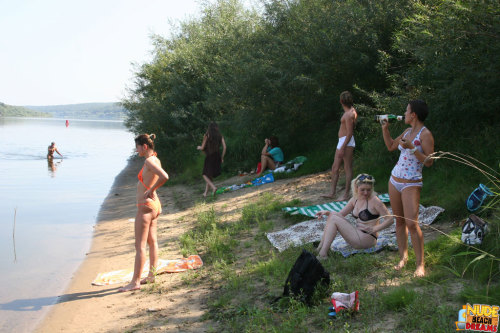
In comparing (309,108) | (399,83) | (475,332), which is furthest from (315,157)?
(475,332)

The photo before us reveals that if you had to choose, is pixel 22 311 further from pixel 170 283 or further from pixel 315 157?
pixel 315 157

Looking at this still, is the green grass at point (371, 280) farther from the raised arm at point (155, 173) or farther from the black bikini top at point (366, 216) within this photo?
the raised arm at point (155, 173)

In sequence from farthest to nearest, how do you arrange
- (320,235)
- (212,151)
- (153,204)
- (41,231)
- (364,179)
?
(212,151)
(41,231)
(320,235)
(153,204)
(364,179)

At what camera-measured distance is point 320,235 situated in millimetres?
7191

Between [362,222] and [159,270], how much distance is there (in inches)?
117

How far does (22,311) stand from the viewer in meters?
6.51

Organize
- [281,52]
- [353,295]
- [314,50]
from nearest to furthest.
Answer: [353,295] → [314,50] → [281,52]

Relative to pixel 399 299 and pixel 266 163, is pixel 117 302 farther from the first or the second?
pixel 266 163

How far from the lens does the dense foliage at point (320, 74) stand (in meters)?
7.79

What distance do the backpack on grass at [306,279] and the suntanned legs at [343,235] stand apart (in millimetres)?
1196

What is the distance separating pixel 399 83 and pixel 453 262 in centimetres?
559

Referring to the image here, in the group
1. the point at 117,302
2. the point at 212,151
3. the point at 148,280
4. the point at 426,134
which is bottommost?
the point at 117,302

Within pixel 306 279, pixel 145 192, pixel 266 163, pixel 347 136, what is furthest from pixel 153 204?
pixel 266 163

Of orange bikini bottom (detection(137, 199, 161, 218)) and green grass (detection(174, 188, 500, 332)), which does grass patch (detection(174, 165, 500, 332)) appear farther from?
orange bikini bottom (detection(137, 199, 161, 218))
